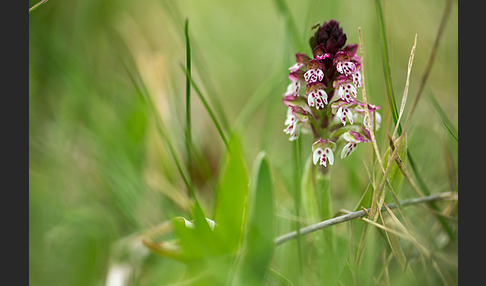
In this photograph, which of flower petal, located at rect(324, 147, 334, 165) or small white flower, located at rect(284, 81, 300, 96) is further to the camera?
Answer: small white flower, located at rect(284, 81, 300, 96)

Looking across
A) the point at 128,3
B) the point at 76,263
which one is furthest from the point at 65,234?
the point at 128,3

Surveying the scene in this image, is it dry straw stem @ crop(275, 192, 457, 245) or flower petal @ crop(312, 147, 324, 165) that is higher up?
flower petal @ crop(312, 147, 324, 165)

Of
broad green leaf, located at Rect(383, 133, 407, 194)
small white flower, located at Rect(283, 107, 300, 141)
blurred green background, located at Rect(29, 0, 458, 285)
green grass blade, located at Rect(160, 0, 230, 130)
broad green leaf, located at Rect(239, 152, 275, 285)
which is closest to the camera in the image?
broad green leaf, located at Rect(239, 152, 275, 285)

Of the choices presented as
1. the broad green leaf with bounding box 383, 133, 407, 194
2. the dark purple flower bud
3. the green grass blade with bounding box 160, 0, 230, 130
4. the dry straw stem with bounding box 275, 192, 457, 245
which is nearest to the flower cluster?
the dark purple flower bud

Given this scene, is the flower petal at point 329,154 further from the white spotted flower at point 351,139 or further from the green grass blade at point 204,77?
the green grass blade at point 204,77

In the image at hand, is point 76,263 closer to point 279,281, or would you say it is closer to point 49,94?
point 279,281

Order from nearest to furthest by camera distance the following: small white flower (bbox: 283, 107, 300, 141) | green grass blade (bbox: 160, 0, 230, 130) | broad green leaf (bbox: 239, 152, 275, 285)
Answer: broad green leaf (bbox: 239, 152, 275, 285) < small white flower (bbox: 283, 107, 300, 141) < green grass blade (bbox: 160, 0, 230, 130)

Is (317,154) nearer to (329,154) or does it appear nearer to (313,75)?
(329,154)

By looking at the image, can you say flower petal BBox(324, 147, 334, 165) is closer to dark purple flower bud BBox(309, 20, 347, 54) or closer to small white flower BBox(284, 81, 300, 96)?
small white flower BBox(284, 81, 300, 96)

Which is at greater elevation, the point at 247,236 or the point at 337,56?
the point at 337,56
